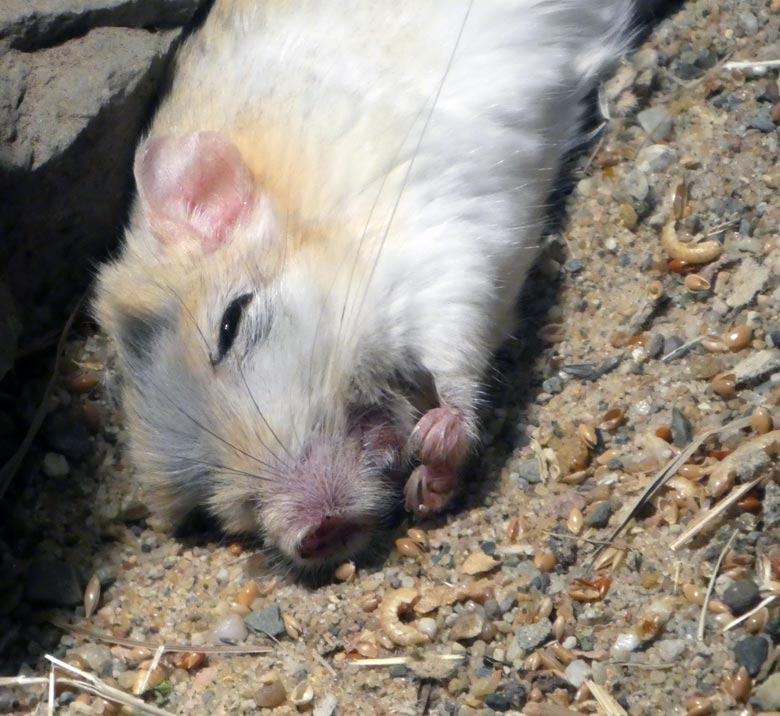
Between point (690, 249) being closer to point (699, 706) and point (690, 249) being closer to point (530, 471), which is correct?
point (530, 471)

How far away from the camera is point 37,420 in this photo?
10.9 feet

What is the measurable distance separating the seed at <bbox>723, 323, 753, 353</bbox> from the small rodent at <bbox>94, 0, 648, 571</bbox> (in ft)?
2.02

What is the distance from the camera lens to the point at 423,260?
2951 mm

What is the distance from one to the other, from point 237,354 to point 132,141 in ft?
3.12

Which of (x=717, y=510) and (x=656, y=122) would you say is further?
(x=656, y=122)

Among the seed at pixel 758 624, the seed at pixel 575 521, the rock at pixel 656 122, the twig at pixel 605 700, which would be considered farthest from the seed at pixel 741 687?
the rock at pixel 656 122

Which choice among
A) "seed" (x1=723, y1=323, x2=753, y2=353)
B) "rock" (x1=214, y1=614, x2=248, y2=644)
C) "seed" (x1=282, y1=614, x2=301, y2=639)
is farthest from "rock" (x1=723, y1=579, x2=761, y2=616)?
"rock" (x1=214, y1=614, x2=248, y2=644)

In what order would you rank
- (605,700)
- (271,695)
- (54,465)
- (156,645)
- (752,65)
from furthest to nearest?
(752,65)
(54,465)
(156,645)
(271,695)
(605,700)

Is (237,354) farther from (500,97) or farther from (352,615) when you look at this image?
(500,97)

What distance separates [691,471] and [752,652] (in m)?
0.50

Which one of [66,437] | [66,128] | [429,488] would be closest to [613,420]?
[429,488]

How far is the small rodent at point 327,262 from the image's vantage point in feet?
9.40

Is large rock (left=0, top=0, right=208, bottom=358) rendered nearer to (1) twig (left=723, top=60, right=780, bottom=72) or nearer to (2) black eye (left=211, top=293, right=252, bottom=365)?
(2) black eye (left=211, top=293, right=252, bottom=365)

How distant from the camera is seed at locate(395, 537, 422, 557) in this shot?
2.93 meters
